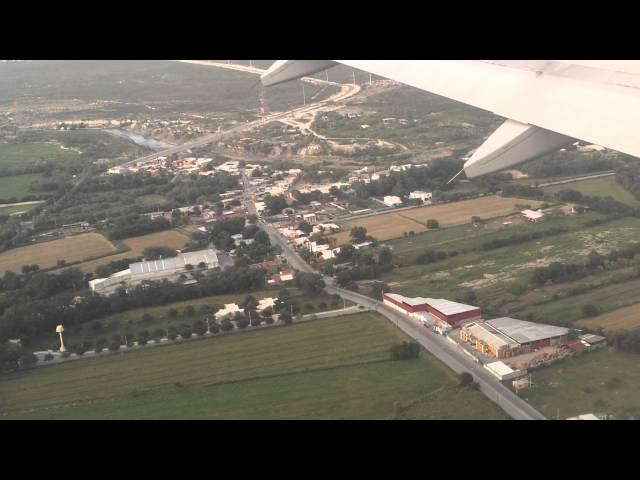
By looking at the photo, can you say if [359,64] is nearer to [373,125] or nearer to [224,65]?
[373,125]

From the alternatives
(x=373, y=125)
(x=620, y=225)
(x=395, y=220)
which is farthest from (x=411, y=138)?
(x=620, y=225)

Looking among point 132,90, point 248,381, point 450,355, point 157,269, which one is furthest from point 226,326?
point 132,90

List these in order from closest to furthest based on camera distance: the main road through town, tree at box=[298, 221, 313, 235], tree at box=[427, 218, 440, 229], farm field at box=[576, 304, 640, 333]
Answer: the main road through town, farm field at box=[576, 304, 640, 333], tree at box=[427, 218, 440, 229], tree at box=[298, 221, 313, 235]

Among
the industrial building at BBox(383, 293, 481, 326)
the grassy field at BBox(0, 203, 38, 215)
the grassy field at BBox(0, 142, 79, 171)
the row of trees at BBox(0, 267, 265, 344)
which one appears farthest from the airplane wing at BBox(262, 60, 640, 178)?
the grassy field at BBox(0, 142, 79, 171)

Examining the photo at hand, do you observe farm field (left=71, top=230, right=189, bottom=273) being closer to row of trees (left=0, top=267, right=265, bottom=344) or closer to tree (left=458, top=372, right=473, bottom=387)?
row of trees (left=0, top=267, right=265, bottom=344)

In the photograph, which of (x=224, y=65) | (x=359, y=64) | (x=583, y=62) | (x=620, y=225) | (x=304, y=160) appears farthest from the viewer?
(x=224, y=65)

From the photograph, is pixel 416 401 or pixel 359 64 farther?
pixel 416 401
